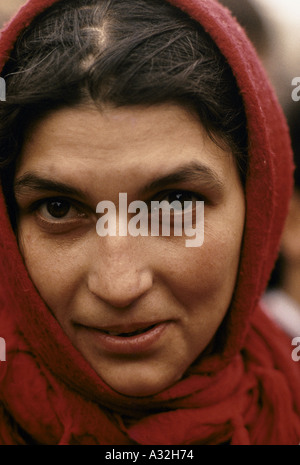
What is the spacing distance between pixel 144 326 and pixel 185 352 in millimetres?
144

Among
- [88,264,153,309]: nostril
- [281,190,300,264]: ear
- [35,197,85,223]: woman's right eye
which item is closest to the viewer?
[88,264,153,309]: nostril

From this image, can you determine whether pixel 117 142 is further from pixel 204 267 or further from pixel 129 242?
pixel 204 267

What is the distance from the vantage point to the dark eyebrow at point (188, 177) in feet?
3.44

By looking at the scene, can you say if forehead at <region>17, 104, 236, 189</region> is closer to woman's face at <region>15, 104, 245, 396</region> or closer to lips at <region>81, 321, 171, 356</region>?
woman's face at <region>15, 104, 245, 396</region>

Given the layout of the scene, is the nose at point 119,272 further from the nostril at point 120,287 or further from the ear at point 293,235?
the ear at point 293,235

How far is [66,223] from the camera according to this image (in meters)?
1.12

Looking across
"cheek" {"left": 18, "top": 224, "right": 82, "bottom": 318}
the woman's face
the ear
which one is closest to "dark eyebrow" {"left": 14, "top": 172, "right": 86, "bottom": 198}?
the woman's face

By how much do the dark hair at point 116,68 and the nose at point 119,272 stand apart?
11.6 inches

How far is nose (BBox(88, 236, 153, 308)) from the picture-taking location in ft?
3.34

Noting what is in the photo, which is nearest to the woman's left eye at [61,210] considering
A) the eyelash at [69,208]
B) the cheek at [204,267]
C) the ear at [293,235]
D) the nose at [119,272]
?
the eyelash at [69,208]

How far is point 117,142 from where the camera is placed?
1.02 meters

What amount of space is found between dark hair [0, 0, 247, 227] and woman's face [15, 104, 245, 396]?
4cm
